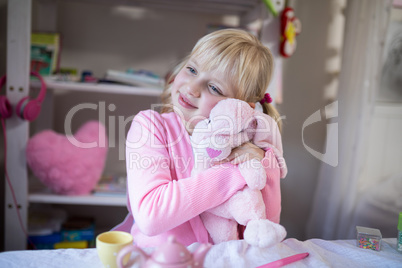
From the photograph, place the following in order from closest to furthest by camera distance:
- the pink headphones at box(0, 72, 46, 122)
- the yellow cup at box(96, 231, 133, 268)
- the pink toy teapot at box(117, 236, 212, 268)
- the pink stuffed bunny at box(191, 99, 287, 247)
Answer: the pink toy teapot at box(117, 236, 212, 268)
the yellow cup at box(96, 231, 133, 268)
the pink stuffed bunny at box(191, 99, 287, 247)
the pink headphones at box(0, 72, 46, 122)

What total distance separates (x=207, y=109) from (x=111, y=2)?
3.65 feet

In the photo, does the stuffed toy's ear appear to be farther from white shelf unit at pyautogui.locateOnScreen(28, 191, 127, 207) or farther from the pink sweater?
white shelf unit at pyautogui.locateOnScreen(28, 191, 127, 207)

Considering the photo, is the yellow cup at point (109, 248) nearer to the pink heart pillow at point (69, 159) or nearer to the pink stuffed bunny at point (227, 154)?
the pink stuffed bunny at point (227, 154)

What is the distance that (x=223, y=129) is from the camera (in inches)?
29.0

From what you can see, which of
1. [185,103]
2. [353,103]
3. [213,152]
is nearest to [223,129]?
[213,152]

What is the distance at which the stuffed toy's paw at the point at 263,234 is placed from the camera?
664 mm

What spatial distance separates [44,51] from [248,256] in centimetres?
121

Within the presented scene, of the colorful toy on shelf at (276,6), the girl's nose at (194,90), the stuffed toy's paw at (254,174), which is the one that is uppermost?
the colorful toy on shelf at (276,6)

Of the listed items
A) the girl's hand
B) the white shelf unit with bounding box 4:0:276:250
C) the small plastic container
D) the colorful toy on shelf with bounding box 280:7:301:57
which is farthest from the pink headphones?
the small plastic container

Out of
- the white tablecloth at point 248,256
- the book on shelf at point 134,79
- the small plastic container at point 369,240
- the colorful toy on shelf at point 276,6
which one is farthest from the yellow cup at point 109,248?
the colorful toy on shelf at point 276,6

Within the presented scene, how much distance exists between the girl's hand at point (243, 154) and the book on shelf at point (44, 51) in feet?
3.30

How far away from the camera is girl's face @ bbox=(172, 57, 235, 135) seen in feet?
2.75

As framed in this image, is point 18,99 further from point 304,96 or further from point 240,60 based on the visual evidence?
point 304,96

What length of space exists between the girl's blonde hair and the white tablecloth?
324 millimetres
